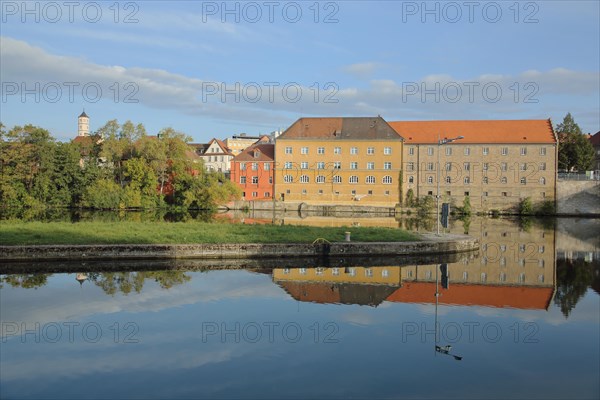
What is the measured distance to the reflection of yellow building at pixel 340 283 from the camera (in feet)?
50.9

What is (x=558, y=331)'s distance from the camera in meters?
12.3

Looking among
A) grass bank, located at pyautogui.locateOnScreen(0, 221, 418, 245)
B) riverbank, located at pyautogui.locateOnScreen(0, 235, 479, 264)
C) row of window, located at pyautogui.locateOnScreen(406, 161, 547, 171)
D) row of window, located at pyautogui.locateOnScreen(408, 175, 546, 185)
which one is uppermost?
row of window, located at pyautogui.locateOnScreen(406, 161, 547, 171)

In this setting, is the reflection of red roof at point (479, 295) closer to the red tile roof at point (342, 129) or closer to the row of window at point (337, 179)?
the row of window at point (337, 179)

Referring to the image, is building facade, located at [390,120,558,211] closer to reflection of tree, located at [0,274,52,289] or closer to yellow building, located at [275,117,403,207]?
yellow building, located at [275,117,403,207]

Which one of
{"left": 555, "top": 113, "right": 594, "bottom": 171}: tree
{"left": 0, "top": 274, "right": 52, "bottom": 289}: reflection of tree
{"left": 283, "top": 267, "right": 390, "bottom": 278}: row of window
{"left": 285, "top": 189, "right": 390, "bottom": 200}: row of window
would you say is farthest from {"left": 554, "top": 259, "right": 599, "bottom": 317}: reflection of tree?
{"left": 555, "top": 113, "right": 594, "bottom": 171}: tree

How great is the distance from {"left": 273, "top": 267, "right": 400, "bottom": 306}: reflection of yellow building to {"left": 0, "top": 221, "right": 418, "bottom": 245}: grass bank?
12.5ft

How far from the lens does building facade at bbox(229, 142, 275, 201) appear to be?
216ft

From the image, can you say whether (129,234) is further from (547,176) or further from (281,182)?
(547,176)

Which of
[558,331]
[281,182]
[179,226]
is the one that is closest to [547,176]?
[281,182]

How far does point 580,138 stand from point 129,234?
6258 cm

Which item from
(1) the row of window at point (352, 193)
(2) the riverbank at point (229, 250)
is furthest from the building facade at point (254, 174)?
(2) the riverbank at point (229, 250)

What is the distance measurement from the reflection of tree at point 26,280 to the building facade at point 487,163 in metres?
48.6

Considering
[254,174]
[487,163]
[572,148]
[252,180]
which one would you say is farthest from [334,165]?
[572,148]

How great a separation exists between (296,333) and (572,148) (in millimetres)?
67633
